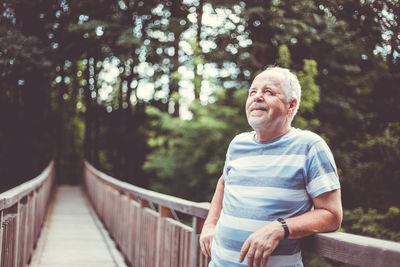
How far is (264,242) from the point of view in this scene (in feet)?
5.62

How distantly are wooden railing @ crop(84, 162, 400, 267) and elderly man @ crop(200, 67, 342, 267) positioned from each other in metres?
0.13

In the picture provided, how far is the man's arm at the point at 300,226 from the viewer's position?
5.62ft

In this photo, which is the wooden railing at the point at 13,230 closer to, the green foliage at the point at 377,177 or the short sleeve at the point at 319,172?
the short sleeve at the point at 319,172

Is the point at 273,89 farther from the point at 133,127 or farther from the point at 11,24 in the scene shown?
the point at 133,127

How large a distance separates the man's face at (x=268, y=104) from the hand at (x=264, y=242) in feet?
1.45

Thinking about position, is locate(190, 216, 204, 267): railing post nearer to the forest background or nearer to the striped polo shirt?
the striped polo shirt

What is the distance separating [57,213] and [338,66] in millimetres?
8225

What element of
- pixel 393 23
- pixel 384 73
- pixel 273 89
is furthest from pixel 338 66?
pixel 273 89

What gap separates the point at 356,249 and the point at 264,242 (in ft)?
1.09

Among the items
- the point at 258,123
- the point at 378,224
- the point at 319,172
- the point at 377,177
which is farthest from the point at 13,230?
the point at 377,177

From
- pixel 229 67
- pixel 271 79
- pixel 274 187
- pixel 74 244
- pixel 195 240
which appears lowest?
pixel 74 244

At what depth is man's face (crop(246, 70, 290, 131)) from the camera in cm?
194

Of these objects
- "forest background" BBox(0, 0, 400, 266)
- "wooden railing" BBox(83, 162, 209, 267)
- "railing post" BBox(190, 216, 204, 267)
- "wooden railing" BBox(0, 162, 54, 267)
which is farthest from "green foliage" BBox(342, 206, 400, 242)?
"railing post" BBox(190, 216, 204, 267)

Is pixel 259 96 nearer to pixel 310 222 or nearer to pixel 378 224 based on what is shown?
pixel 310 222
